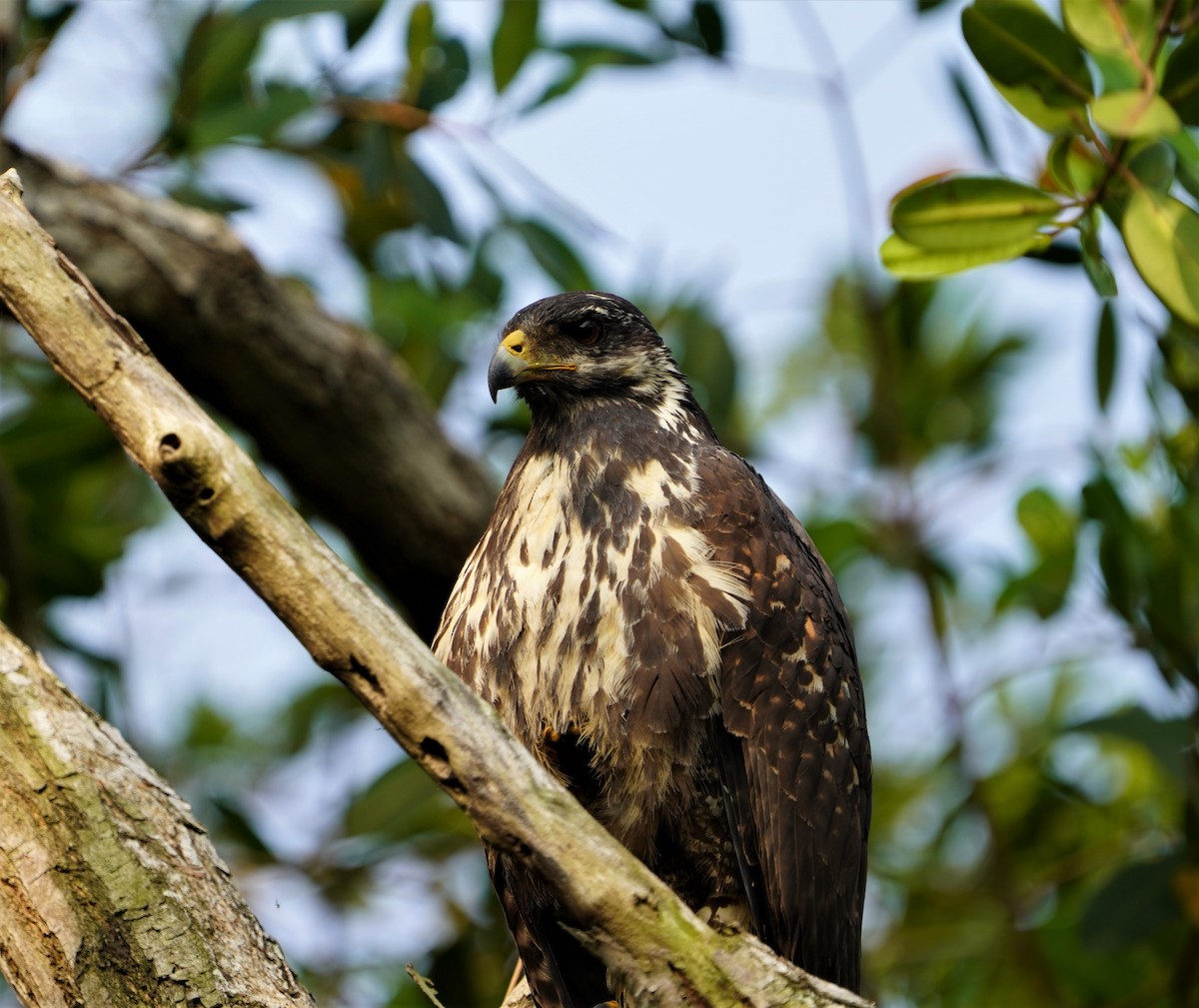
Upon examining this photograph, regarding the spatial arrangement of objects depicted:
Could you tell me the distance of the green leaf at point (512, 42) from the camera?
203 inches

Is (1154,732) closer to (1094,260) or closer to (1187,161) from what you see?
(1094,260)

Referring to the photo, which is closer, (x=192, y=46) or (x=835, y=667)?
(x=835, y=667)

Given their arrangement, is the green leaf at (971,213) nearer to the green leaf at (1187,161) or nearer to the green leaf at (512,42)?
the green leaf at (1187,161)

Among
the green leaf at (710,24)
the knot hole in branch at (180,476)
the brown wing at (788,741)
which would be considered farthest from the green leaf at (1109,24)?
the green leaf at (710,24)

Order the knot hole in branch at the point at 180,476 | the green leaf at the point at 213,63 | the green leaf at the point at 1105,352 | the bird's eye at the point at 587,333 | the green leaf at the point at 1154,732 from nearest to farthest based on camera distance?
the knot hole in branch at the point at 180,476, the bird's eye at the point at 587,333, the green leaf at the point at 1105,352, the green leaf at the point at 1154,732, the green leaf at the point at 213,63

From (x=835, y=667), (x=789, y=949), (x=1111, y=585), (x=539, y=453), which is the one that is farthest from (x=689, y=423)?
(x=1111, y=585)

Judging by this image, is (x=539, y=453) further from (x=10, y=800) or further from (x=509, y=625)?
(x=10, y=800)

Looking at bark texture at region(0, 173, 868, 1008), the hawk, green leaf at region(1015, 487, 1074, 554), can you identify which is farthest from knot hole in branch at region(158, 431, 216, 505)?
green leaf at region(1015, 487, 1074, 554)

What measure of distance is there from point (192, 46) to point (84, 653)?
2.26m

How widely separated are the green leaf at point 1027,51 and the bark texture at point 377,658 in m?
1.84

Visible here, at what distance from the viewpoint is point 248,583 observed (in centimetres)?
236

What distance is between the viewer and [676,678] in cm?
331

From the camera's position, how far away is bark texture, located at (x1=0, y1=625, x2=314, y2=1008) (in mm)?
2648

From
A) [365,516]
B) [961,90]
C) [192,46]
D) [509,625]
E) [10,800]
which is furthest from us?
[365,516]
